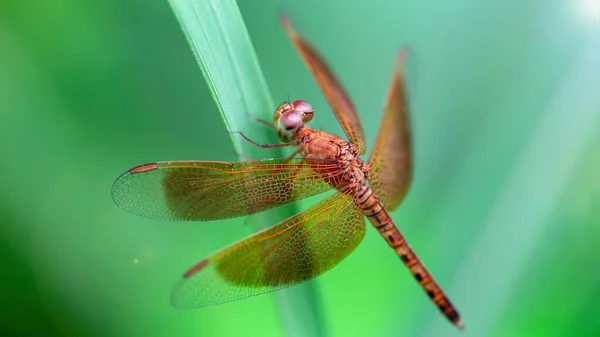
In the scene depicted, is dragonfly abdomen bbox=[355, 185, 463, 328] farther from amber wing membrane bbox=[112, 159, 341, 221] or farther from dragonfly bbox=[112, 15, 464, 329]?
amber wing membrane bbox=[112, 159, 341, 221]

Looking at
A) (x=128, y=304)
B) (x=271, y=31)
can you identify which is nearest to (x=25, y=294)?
(x=128, y=304)

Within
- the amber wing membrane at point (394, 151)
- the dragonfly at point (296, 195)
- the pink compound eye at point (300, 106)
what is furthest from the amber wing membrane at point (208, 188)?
the amber wing membrane at point (394, 151)

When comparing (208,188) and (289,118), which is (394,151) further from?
(208,188)

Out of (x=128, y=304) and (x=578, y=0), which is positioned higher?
(x=578, y=0)

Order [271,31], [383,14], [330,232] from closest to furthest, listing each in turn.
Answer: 1. [330,232]
2. [271,31]
3. [383,14]

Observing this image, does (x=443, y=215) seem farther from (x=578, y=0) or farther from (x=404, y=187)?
(x=578, y=0)

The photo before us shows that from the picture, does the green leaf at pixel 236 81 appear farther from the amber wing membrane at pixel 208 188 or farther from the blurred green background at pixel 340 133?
the blurred green background at pixel 340 133
